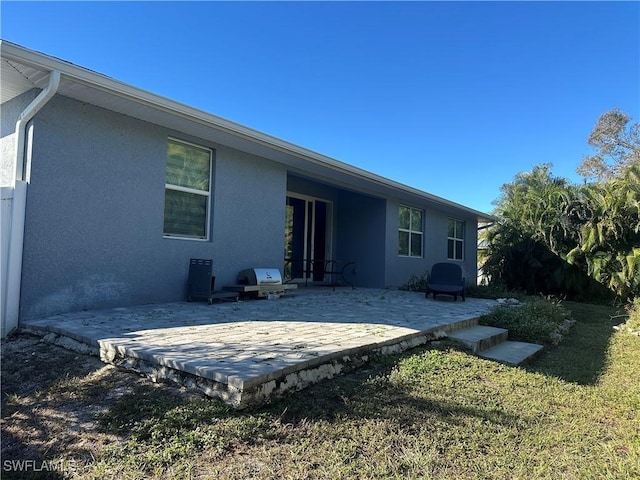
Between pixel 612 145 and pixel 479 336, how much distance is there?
82.1 ft

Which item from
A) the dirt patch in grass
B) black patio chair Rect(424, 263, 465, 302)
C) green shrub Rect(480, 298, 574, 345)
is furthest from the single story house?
green shrub Rect(480, 298, 574, 345)

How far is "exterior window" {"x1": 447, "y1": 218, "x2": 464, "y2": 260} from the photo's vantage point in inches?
581

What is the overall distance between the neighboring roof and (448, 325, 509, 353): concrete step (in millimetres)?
4343

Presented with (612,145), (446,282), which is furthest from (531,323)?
(612,145)

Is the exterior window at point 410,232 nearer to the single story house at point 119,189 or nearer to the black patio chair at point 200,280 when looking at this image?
the single story house at point 119,189

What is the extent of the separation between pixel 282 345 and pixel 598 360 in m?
4.14

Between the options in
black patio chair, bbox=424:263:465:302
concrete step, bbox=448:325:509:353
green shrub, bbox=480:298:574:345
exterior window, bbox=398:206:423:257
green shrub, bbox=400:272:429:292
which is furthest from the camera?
exterior window, bbox=398:206:423:257

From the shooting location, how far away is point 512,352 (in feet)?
16.2

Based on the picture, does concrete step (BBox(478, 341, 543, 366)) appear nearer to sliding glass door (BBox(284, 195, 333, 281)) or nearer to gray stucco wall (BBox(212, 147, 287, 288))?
gray stucco wall (BBox(212, 147, 287, 288))

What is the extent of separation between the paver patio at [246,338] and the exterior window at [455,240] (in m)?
8.34

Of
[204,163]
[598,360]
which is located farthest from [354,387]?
[204,163]

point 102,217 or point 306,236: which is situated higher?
point 306,236

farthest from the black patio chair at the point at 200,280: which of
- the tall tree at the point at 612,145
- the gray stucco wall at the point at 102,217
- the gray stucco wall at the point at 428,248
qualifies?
the tall tree at the point at 612,145

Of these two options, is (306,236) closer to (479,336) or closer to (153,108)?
(153,108)
